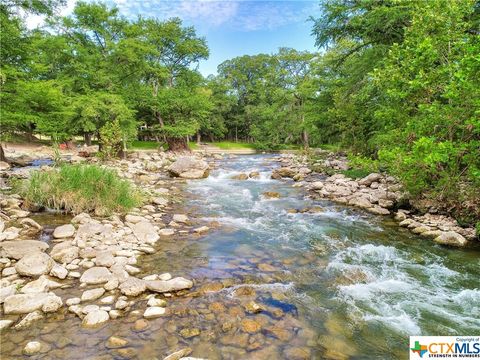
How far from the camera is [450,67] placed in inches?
266

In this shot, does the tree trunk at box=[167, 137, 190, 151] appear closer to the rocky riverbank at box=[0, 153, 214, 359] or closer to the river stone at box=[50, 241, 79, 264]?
the rocky riverbank at box=[0, 153, 214, 359]

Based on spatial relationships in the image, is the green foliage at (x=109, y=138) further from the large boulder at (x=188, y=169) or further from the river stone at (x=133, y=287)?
the river stone at (x=133, y=287)

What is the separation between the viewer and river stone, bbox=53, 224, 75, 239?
6.09 metres

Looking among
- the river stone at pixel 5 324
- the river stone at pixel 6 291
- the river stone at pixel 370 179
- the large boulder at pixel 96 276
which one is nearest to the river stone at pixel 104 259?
the large boulder at pixel 96 276

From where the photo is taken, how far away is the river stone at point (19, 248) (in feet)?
16.6

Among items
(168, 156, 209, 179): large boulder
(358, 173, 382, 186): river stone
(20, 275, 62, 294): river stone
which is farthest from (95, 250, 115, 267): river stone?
(168, 156, 209, 179): large boulder

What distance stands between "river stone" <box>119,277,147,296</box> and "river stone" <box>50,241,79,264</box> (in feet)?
4.79

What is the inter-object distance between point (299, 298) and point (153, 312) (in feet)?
6.92

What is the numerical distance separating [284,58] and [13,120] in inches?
1526

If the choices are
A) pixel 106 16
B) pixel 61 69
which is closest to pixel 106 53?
pixel 106 16

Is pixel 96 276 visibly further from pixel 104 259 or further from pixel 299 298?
pixel 299 298

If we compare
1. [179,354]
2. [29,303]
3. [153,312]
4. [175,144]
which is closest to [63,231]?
[29,303]

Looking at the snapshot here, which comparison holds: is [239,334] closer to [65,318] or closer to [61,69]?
[65,318]

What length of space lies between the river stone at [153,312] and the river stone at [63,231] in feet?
10.9
